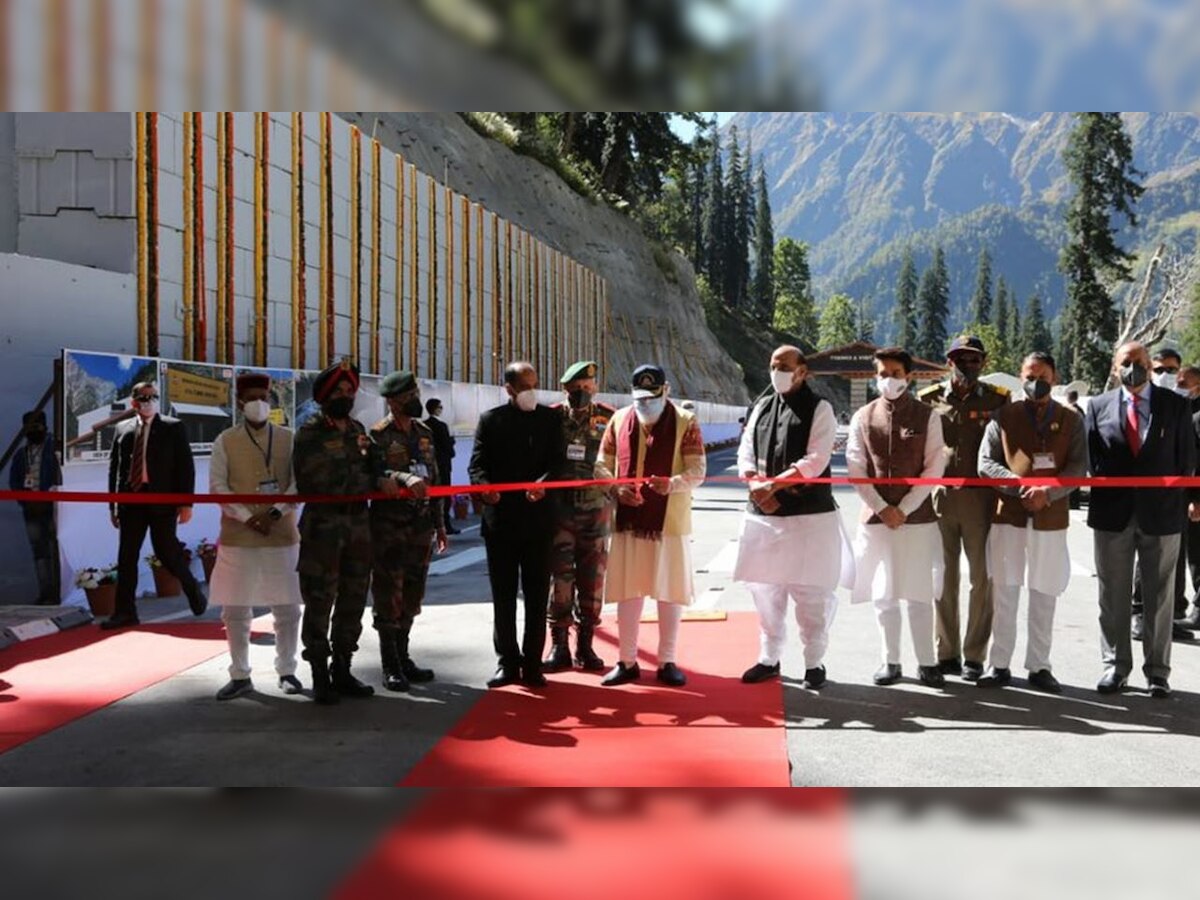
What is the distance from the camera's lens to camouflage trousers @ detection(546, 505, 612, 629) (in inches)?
242

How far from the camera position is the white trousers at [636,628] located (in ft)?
19.3

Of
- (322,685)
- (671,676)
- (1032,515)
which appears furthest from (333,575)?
(1032,515)

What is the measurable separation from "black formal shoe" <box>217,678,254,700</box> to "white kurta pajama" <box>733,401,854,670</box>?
2.71 meters

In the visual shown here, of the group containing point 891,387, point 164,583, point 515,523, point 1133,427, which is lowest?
point 164,583

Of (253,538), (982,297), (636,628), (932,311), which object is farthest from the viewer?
(982,297)

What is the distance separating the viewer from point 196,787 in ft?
14.4

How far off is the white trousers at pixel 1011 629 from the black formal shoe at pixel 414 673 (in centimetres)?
313

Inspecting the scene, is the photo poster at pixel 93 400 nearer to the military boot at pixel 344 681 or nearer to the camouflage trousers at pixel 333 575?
the camouflage trousers at pixel 333 575

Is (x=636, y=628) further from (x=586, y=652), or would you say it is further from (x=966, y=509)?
(x=966, y=509)

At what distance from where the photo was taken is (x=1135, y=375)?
5.64 meters

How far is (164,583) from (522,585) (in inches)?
175

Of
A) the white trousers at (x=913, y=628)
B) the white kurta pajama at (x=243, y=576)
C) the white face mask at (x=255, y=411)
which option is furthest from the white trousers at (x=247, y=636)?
the white trousers at (x=913, y=628)

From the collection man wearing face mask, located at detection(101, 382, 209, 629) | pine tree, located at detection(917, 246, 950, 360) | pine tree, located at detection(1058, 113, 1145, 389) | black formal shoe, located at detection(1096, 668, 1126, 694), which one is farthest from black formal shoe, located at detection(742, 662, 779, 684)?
pine tree, located at detection(917, 246, 950, 360)

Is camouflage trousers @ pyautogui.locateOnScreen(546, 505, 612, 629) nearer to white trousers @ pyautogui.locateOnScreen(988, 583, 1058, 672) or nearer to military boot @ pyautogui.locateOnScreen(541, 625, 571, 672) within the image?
military boot @ pyautogui.locateOnScreen(541, 625, 571, 672)
